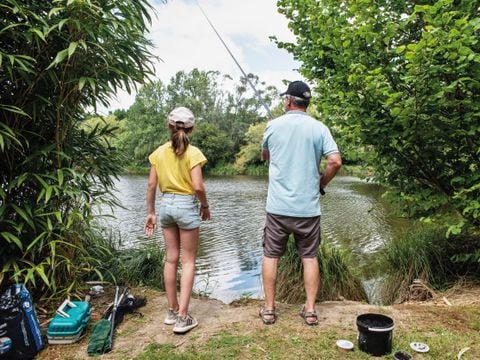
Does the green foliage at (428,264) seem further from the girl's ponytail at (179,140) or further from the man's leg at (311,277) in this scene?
the girl's ponytail at (179,140)

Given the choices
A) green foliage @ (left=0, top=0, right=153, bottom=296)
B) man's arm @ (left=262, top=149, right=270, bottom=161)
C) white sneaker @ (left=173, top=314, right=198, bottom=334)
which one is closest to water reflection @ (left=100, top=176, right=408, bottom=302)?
green foliage @ (left=0, top=0, right=153, bottom=296)

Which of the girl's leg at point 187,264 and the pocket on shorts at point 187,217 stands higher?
the pocket on shorts at point 187,217

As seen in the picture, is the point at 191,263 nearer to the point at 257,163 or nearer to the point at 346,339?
the point at 346,339

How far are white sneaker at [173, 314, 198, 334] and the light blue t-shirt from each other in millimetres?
940

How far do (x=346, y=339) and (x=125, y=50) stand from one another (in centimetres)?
271

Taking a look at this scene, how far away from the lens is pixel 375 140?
11.3 feet

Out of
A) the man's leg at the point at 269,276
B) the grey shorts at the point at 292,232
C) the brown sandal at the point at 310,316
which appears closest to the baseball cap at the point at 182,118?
the grey shorts at the point at 292,232

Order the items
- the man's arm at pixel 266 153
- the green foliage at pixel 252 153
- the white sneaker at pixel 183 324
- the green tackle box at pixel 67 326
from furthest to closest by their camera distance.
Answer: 1. the green foliage at pixel 252 153
2. the man's arm at pixel 266 153
3. the white sneaker at pixel 183 324
4. the green tackle box at pixel 67 326

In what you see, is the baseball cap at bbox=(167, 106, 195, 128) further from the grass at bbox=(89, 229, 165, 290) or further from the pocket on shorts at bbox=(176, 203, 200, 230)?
the grass at bbox=(89, 229, 165, 290)

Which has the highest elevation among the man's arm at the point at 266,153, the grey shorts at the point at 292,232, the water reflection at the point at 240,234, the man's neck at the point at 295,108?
the man's neck at the point at 295,108

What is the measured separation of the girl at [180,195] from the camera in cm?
244

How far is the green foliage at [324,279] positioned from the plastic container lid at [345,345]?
1493 mm

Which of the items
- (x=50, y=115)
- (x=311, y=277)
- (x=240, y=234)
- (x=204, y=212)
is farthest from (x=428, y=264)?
(x=240, y=234)

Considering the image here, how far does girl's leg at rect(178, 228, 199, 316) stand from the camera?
2.48 m
